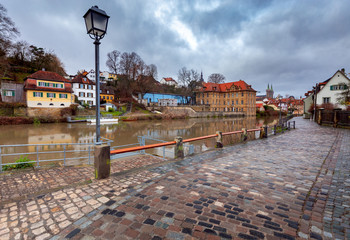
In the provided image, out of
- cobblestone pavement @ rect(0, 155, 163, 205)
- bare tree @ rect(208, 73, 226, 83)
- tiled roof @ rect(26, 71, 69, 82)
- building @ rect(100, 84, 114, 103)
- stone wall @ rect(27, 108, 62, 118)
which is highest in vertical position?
bare tree @ rect(208, 73, 226, 83)

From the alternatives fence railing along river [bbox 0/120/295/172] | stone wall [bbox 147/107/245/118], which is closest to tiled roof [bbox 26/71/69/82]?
stone wall [bbox 147/107/245/118]

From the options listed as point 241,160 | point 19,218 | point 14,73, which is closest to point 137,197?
point 19,218

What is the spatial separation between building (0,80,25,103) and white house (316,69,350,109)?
62356mm

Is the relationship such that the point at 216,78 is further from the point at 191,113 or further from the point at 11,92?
the point at 11,92

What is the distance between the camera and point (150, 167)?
6.09 metres

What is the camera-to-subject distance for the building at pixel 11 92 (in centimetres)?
3454

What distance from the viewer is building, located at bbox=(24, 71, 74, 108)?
3581cm

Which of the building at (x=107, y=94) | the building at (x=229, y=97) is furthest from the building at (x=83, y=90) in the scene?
the building at (x=229, y=97)

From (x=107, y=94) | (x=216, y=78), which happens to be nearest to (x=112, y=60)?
(x=107, y=94)

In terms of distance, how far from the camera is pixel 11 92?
3550 cm

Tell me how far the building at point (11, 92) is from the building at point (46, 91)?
5.64 feet

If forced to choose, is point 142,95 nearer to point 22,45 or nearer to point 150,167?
point 22,45

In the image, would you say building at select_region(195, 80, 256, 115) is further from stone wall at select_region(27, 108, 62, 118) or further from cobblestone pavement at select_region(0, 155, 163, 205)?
cobblestone pavement at select_region(0, 155, 163, 205)

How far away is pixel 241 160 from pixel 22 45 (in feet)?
212
